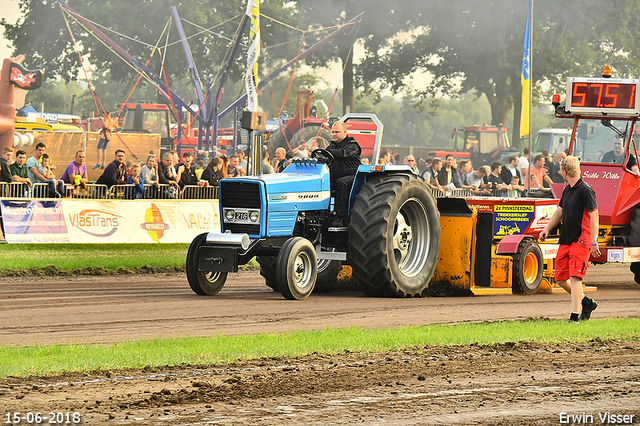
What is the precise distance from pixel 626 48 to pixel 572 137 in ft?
131

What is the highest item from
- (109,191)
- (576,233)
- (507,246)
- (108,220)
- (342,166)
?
(342,166)

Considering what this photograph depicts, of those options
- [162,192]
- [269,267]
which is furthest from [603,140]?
[162,192]

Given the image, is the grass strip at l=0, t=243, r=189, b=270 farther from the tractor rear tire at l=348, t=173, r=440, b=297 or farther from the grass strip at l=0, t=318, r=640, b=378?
the grass strip at l=0, t=318, r=640, b=378

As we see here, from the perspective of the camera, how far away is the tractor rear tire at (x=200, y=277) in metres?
11.0

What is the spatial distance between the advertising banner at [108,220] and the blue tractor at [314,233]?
596cm

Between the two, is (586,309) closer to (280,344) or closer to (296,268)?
(296,268)

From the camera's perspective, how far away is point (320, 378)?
637 cm

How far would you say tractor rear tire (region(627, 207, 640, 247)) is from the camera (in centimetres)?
1378

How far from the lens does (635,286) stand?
1417 cm

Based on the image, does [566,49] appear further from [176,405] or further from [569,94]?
[176,405]

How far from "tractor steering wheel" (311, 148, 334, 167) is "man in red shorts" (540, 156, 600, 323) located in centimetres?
313

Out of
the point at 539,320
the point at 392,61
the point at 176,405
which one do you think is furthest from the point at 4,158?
the point at 392,61

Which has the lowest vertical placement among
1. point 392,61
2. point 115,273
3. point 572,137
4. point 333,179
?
point 115,273

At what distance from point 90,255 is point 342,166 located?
6304 mm
